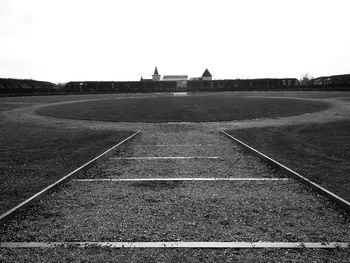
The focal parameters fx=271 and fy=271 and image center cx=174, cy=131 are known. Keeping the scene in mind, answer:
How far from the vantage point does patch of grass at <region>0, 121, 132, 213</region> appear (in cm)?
581

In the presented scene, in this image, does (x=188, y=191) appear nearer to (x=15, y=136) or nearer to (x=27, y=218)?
(x=27, y=218)

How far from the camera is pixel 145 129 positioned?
1450 cm

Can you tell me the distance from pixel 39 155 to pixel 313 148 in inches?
353

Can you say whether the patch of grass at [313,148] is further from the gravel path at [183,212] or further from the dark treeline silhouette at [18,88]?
the dark treeline silhouette at [18,88]

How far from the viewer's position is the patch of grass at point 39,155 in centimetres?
581

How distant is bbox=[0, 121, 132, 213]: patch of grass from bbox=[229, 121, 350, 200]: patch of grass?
573 cm

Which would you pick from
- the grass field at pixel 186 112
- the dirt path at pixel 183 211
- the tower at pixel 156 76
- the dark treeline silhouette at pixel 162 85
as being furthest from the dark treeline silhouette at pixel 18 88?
the tower at pixel 156 76

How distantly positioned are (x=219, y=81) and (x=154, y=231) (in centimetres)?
9400

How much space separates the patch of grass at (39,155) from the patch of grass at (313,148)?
5.73 m

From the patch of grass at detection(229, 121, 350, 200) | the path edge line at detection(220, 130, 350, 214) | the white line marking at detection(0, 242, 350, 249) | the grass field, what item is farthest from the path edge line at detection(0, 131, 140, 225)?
the grass field

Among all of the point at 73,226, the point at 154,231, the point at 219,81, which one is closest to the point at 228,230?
the point at 154,231

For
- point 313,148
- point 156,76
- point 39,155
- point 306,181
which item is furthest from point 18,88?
point 156,76

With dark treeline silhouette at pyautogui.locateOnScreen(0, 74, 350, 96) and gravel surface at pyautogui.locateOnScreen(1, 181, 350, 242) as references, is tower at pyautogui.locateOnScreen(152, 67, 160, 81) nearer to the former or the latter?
dark treeline silhouette at pyautogui.locateOnScreen(0, 74, 350, 96)

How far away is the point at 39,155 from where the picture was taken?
8.72 m
